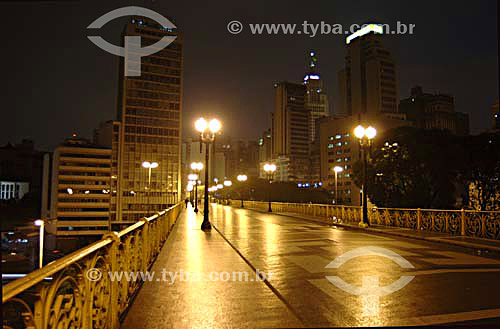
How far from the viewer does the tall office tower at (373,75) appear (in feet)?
541

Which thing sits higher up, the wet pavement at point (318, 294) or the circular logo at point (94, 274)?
the circular logo at point (94, 274)

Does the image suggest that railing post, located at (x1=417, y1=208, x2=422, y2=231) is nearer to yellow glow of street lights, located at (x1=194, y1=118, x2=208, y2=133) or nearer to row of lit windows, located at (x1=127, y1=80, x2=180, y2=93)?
yellow glow of street lights, located at (x1=194, y1=118, x2=208, y2=133)

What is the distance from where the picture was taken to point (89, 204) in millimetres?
120375

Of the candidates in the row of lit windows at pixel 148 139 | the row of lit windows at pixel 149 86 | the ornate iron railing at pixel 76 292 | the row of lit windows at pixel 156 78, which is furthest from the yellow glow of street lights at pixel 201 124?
the row of lit windows at pixel 156 78

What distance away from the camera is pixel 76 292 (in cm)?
316

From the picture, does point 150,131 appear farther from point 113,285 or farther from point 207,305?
point 113,285

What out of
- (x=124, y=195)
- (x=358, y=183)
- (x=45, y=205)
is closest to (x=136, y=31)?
(x=124, y=195)

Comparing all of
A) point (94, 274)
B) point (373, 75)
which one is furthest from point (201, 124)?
point (373, 75)

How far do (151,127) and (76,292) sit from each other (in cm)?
13321

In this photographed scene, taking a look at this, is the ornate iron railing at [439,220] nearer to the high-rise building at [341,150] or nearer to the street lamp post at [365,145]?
the street lamp post at [365,145]

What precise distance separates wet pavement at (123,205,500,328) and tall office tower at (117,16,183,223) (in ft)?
401

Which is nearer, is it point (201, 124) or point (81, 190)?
point (201, 124)

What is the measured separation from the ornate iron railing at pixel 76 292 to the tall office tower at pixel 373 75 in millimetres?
161656

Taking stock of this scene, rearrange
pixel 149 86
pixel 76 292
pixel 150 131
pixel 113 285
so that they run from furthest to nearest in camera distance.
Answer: pixel 150 131 → pixel 149 86 → pixel 113 285 → pixel 76 292
